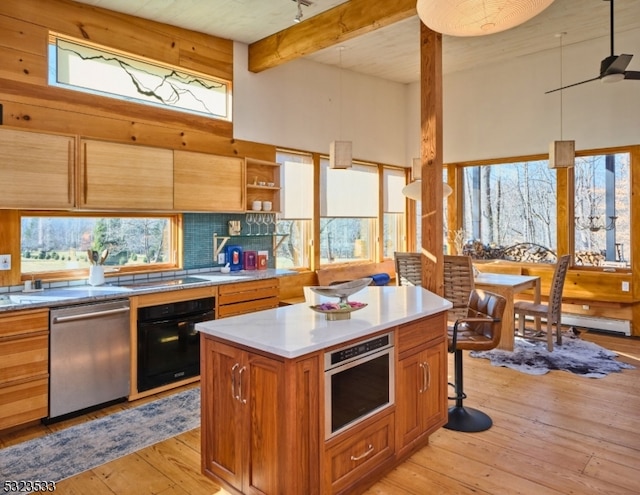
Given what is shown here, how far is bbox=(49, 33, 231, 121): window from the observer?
376 centimetres

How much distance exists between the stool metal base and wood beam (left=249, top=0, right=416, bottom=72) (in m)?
3.12

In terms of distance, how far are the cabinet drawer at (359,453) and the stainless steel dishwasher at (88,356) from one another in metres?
2.18

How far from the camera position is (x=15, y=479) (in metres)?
2.55

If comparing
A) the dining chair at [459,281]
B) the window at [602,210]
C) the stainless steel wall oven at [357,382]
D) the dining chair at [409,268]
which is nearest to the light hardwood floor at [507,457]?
the stainless steel wall oven at [357,382]

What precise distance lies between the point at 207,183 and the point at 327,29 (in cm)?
186

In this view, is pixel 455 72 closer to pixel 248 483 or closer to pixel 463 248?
pixel 463 248

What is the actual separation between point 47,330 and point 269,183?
2.79m

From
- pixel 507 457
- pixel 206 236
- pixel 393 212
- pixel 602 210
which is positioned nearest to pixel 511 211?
pixel 602 210

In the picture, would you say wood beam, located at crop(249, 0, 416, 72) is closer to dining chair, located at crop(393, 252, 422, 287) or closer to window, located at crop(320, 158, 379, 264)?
window, located at crop(320, 158, 379, 264)

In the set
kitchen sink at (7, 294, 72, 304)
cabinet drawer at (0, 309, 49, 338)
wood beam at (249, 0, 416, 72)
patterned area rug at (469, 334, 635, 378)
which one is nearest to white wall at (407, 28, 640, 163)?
patterned area rug at (469, 334, 635, 378)

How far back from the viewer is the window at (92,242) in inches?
144

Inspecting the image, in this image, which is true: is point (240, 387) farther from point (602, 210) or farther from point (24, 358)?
point (602, 210)

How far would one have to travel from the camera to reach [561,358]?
464 centimetres

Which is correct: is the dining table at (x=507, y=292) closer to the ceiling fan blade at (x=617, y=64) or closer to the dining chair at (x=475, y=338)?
the dining chair at (x=475, y=338)
